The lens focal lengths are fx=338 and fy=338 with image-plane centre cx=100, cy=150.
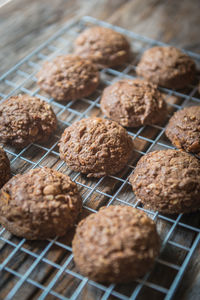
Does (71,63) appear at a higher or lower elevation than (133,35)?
higher

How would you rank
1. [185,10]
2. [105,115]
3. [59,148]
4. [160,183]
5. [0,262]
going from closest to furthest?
[0,262], [160,183], [59,148], [105,115], [185,10]

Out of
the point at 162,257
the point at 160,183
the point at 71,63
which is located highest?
the point at 71,63

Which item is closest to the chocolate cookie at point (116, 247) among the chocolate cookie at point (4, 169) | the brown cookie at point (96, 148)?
the brown cookie at point (96, 148)

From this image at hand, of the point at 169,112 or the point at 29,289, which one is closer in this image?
the point at 29,289

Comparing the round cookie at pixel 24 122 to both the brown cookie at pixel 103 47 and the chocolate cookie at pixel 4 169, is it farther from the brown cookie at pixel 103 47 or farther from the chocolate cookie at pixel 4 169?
the brown cookie at pixel 103 47

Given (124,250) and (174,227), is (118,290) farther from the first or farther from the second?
(174,227)

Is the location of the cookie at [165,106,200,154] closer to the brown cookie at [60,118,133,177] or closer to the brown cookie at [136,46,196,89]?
the brown cookie at [60,118,133,177]

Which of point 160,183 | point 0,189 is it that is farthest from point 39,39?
point 160,183
